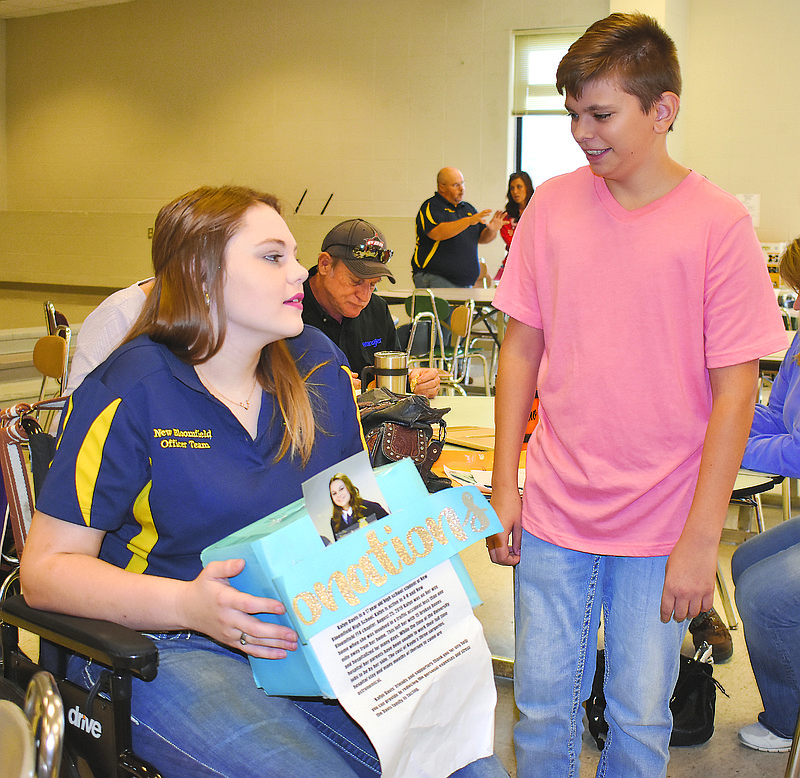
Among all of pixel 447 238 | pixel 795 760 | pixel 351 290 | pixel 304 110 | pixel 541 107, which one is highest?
pixel 304 110

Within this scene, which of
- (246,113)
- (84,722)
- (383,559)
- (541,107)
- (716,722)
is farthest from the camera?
(246,113)

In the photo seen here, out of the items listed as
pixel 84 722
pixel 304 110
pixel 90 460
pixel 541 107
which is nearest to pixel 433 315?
pixel 90 460

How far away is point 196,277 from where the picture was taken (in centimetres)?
133

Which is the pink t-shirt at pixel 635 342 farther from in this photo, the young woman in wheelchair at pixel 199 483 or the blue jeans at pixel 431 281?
the blue jeans at pixel 431 281

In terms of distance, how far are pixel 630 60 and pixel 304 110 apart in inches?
360

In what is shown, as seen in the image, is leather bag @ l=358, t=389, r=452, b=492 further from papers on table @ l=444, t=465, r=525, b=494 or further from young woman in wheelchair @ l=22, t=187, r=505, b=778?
young woman in wheelchair @ l=22, t=187, r=505, b=778

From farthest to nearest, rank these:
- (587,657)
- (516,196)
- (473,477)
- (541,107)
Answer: (541,107) < (516,196) < (473,477) < (587,657)

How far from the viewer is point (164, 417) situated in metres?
1.26

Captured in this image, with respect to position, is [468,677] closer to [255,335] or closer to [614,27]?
[255,335]

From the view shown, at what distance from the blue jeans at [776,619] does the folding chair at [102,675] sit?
1499 millimetres

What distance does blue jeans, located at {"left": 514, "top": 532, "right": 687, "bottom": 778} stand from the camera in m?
1.34

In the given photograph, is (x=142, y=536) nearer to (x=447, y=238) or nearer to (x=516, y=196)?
(x=447, y=238)

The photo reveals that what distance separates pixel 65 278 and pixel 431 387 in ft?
34.7

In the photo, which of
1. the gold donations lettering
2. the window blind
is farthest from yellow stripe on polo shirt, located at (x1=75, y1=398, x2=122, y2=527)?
the window blind
